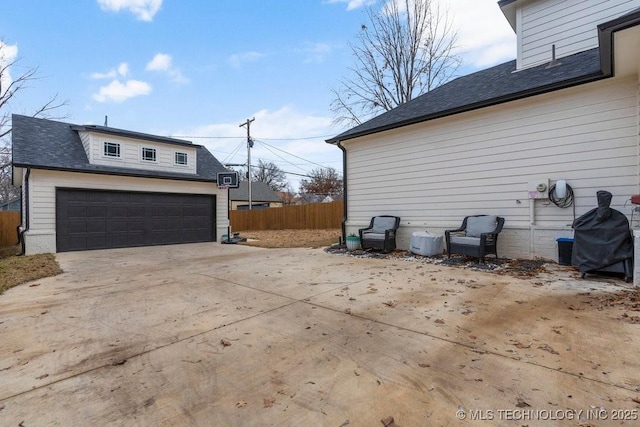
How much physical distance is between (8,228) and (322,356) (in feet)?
56.0

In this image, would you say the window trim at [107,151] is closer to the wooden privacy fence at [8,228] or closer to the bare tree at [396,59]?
the wooden privacy fence at [8,228]

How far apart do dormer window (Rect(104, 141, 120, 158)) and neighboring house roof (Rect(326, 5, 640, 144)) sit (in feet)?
25.6

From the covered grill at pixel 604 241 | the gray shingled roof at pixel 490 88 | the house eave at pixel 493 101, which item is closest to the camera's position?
the covered grill at pixel 604 241

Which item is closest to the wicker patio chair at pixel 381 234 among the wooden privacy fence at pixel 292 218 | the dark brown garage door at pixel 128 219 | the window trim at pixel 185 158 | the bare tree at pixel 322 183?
the dark brown garage door at pixel 128 219

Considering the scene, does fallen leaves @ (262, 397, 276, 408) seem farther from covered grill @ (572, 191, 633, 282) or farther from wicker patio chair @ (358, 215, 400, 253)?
wicker patio chair @ (358, 215, 400, 253)

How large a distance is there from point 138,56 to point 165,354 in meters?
11.7

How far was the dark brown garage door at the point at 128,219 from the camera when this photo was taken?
936cm

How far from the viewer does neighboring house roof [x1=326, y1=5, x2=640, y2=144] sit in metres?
4.56

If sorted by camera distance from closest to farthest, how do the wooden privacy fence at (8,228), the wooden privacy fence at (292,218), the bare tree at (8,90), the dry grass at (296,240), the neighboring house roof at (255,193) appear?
the dry grass at (296,240), the wooden privacy fence at (8,228), the bare tree at (8,90), the wooden privacy fence at (292,218), the neighboring house roof at (255,193)

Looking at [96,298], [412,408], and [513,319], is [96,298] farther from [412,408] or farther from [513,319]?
[513,319]

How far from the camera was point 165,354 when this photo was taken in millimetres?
2340

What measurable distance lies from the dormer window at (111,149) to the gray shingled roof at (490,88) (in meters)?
7.80

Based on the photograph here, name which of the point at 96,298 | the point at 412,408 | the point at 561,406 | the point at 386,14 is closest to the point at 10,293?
the point at 96,298

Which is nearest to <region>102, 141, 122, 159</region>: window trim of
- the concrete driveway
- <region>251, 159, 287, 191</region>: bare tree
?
the concrete driveway
